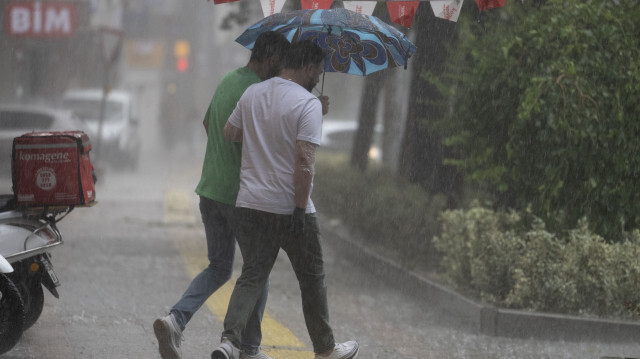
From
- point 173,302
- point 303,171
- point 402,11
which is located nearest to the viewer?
point 303,171

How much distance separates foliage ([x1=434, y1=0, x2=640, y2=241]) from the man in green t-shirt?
2468 millimetres

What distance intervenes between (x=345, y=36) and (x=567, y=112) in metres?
2.05

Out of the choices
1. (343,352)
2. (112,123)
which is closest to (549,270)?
(343,352)

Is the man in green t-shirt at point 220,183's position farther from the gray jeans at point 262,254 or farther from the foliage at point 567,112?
the foliage at point 567,112

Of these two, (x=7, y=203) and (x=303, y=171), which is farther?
(x=7, y=203)

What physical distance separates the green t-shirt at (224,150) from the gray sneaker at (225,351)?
678 mm

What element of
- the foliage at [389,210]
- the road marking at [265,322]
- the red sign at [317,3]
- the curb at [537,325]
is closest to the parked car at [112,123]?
the foliage at [389,210]

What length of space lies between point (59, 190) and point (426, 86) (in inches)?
257

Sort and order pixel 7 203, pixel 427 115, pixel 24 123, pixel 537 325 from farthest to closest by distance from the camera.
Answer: pixel 24 123, pixel 427 115, pixel 537 325, pixel 7 203

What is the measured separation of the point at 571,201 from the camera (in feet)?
23.4

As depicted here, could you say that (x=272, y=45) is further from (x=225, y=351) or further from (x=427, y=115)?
(x=427, y=115)

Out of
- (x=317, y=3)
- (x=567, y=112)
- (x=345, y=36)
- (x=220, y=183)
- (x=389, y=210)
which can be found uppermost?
(x=317, y=3)

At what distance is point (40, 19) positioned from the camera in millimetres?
27359

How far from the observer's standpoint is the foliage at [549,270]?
677cm
